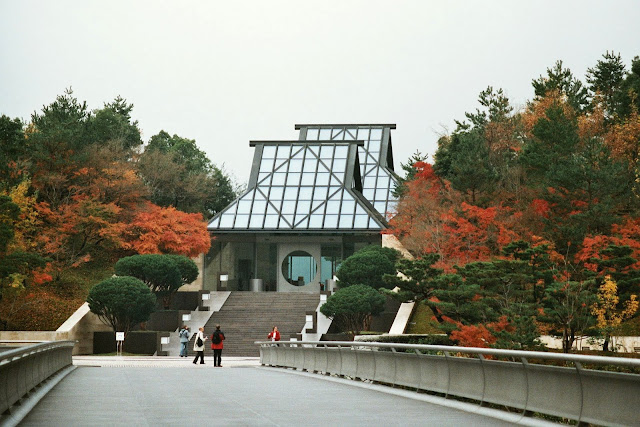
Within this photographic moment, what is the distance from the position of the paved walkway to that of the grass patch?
25.3 meters

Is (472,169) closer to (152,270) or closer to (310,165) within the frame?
(152,270)

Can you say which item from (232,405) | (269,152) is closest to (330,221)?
(269,152)

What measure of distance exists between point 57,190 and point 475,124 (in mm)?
27631

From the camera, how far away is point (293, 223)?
64750 millimetres

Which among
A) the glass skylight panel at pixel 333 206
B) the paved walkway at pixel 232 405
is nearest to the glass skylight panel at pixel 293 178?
A: the glass skylight panel at pixel 333 206

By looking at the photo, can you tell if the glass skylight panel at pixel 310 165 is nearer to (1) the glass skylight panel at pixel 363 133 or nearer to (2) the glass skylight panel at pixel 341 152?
(2) the glass skylight panel at pixel 341 152

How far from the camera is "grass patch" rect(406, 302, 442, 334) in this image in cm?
4690

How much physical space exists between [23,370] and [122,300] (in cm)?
2894

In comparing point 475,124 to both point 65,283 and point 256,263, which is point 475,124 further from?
point 65,283

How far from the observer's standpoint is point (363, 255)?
170 feet

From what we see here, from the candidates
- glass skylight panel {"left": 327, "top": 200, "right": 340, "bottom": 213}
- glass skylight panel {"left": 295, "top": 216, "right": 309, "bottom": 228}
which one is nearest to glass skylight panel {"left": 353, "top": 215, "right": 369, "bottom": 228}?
glass skylight panel {"left": 327, "top": 200, "right": 340, "bottom": 213}

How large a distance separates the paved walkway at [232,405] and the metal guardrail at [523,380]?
1.62 feet

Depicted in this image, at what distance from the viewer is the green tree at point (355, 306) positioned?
4662 centimetres

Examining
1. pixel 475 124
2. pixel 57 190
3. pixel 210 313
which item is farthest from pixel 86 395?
pixel 475 124
